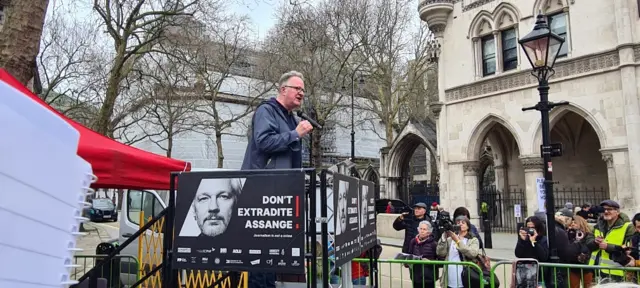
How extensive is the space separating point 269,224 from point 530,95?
60.5 ft

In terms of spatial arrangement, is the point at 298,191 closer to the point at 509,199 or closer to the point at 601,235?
the point at 601,235

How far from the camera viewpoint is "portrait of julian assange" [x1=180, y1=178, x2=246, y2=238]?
282cm

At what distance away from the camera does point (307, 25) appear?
27.1 meters

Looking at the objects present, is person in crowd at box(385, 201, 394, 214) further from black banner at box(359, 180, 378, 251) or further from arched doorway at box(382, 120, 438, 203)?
black banner at box(359, 180, 378, 251)

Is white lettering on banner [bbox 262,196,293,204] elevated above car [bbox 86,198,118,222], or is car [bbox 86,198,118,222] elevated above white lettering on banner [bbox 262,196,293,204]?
white lettering on banner [bbox 262,196,293,204]

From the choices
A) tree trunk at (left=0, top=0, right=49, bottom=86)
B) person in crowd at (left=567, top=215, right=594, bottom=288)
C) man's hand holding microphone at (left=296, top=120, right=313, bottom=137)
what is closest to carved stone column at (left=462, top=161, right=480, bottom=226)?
person in crowd at (left=567, top=215, right=594, bottom=288)

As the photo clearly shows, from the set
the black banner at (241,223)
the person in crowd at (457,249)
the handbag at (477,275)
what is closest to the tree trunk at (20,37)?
the black banner at (241,223)

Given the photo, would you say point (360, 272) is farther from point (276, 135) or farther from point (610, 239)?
point (276, 135)

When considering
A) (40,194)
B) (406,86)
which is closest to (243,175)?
(40,194)

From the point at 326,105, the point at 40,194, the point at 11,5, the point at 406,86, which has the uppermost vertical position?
the point at 406,86

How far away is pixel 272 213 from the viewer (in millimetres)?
2766

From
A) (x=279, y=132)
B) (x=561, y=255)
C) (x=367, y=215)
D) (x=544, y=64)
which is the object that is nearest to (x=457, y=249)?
(x=561, y=255)

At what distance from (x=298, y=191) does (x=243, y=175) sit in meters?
0.35

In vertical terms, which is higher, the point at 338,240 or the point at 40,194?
the point at 40,194
